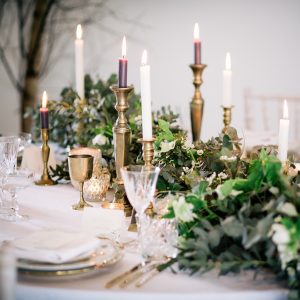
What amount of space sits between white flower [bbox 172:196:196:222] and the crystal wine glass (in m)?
0.61

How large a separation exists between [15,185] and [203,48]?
3.48 m

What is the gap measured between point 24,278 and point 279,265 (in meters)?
0.53

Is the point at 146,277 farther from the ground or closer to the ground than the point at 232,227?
closer to the ground

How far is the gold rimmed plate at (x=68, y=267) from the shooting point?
Answer: 137 cm

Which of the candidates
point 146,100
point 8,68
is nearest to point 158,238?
point 146,100

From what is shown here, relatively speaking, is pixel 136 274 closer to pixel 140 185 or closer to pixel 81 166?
pixel 140 185

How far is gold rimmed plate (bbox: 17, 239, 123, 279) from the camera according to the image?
1371 millimetres

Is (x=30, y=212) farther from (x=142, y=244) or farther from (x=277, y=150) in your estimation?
(x=277, y=150)

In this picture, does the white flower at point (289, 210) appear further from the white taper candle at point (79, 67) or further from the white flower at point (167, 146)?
the white taper candle at point (79, 67)

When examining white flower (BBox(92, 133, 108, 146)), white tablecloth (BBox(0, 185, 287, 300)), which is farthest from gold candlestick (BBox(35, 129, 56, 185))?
white tablecloth (BBox(0, 185, 287, 300))

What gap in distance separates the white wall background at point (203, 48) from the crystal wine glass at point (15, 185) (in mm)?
3042

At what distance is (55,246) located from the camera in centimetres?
144

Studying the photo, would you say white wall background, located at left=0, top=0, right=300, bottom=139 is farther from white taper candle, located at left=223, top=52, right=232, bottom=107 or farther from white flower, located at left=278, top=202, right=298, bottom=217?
white flower, located at left=278, top=202, right=298, bottom=217

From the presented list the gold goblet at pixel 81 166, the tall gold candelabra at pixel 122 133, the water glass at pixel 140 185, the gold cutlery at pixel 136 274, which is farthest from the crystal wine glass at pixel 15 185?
the gold cutlery at pixel 136 274
